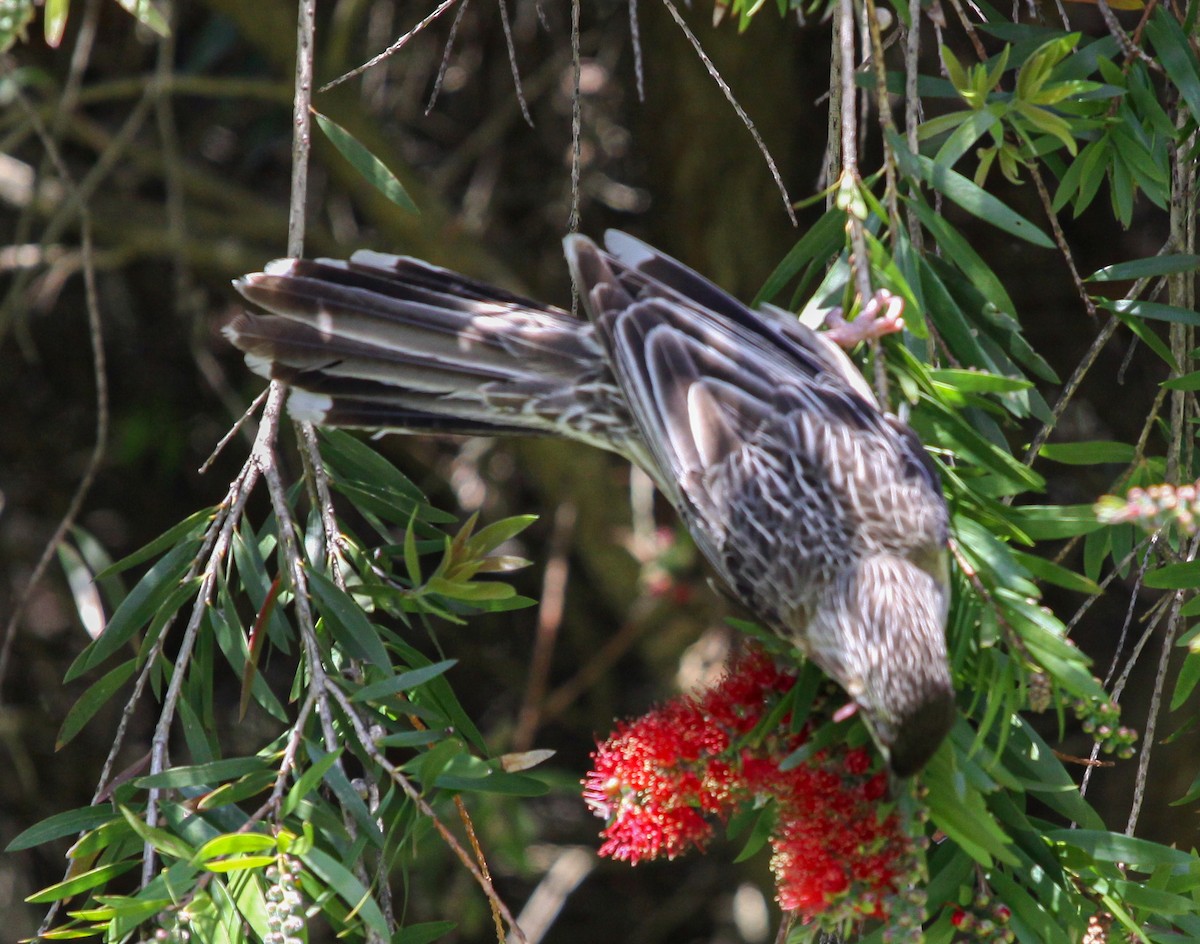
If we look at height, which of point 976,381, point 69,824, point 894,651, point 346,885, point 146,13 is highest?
point 146,13

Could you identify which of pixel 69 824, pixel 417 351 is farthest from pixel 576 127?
pixel 69 824

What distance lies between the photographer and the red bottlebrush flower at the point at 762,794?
1757mm

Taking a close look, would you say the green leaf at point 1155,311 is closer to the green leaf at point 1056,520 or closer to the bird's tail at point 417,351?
the green leaf at point 1056,520

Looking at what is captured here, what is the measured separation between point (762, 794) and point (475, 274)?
339 cm

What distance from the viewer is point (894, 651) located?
1922 millimetres

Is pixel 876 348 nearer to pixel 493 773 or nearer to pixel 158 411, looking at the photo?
pixel 493 773

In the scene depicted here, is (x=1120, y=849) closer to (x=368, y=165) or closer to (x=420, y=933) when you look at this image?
(x=420, y=933)

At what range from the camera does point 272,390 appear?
7.56 ft

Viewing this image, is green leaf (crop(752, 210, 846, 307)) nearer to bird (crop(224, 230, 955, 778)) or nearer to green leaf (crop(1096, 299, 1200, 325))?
bird (crop(224, 230, 955, 778))

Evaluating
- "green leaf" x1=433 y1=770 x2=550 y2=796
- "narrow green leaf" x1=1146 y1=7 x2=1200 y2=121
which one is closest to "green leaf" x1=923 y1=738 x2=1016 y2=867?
"green leaf" x1=433 y1=770 x2=550 y2=796

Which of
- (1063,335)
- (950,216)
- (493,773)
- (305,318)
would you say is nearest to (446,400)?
(305,318)

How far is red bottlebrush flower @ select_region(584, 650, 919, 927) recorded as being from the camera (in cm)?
176

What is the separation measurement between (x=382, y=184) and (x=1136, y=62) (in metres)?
1.24

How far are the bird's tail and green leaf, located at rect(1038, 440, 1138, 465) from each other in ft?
2.66
